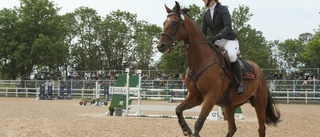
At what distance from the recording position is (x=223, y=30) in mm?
6668

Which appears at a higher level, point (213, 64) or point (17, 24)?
point (17, 24)

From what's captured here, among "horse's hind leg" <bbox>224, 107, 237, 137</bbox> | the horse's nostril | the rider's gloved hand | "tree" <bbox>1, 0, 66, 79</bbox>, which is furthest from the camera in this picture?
"tree" <bbox>1, 0, 66, 79</bbox>

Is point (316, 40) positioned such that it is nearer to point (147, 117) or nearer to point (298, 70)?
point (298, 70)

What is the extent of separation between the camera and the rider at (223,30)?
6711mm

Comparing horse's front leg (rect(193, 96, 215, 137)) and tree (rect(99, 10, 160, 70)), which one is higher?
tree (rect(99, 10, 160, 70))

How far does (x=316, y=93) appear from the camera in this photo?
30.5m

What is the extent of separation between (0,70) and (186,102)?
48.2 m

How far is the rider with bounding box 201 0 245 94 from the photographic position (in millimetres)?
6711

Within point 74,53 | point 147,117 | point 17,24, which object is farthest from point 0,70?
point 147,117

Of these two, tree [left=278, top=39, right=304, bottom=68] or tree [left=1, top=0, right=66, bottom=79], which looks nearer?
tree [left=1, top=0, right=66, bottom=79]

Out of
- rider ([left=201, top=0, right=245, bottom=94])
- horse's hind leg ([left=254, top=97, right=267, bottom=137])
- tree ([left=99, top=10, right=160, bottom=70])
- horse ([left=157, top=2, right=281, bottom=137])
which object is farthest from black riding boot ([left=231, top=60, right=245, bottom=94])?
tree ([left=99, top=10, right=160, bottom=70])

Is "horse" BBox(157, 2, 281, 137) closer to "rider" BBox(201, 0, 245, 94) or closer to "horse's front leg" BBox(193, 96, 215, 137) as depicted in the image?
"horse's front leg" BBox(193, 96, 215, 137)

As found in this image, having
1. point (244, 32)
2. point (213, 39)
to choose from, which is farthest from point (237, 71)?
point (244, 32)

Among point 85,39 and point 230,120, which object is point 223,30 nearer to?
point 230,120
